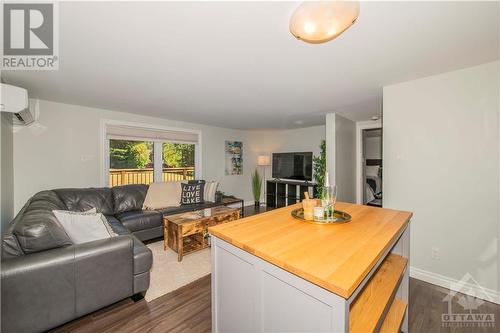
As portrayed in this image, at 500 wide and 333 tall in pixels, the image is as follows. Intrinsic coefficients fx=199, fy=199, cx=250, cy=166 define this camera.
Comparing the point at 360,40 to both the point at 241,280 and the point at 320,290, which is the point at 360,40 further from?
the point at 241,280

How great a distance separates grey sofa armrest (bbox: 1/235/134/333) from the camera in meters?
1.34

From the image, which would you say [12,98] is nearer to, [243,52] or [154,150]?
[154,150]

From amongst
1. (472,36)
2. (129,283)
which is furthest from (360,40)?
(129,283)

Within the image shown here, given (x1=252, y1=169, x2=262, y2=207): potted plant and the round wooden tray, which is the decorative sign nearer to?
(x1=252, y1=169, x2=262, y2=207): potted plant

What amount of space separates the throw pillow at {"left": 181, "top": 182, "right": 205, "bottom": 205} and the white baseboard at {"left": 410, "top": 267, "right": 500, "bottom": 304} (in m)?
3.57

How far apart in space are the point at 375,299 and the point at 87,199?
13.0 ft

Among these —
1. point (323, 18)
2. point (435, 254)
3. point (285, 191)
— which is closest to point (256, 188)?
point (285, 191)

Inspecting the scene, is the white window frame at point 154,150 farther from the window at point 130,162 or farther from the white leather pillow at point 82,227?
the white leather pillow at point 82,227

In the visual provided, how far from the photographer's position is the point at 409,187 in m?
2.43

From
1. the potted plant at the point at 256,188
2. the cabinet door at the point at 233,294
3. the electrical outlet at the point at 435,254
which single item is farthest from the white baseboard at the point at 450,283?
the potted plant at the point at 256,188

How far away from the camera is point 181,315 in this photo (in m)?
1.76

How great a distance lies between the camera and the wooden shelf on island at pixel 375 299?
3.20 ft

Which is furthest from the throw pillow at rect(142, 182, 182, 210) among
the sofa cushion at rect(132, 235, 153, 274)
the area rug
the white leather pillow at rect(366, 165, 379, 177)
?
the white leather pillow at rect(366, 165, 379, 177)

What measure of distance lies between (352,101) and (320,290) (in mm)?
3163
